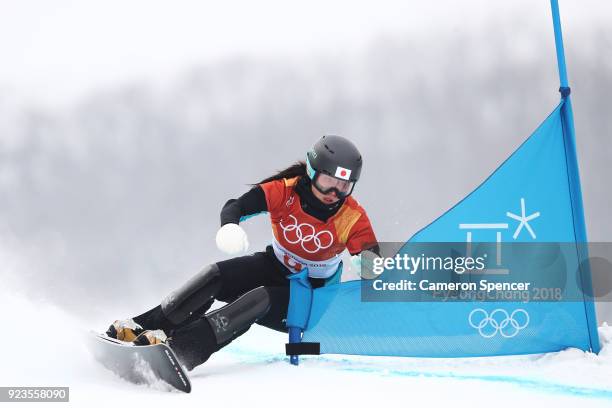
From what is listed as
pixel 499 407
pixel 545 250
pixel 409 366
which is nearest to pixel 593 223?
pixel 545 250

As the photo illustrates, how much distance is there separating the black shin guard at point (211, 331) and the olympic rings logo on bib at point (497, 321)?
3.64ft

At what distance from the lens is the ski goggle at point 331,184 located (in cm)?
357

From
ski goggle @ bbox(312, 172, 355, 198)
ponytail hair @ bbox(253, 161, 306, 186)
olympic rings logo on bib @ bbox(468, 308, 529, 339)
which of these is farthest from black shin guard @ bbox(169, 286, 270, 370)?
olympic rings logo on bib @ bbox(468, 308, 529, 339)

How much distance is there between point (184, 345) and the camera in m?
3.10

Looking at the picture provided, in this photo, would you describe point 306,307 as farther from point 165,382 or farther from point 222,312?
point 165,382

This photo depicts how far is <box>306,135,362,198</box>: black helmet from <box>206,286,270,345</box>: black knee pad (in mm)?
643

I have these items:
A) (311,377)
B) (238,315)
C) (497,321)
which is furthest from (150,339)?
(497,321)

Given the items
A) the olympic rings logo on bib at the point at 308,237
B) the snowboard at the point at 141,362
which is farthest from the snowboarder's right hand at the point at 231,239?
the snowboard at the point at 141,362

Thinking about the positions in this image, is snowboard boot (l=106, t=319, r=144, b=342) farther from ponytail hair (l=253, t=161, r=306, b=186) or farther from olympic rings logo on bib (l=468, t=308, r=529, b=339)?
olympic rings logo on bib (l=468, t=308, r=529, b=339)

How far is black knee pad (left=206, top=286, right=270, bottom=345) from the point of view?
316cm

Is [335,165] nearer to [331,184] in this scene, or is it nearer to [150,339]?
[331,184]

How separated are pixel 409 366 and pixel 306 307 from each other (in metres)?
0.57

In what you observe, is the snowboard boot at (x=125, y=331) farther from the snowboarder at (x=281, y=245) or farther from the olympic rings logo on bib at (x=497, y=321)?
the olympic rings logo on bib at (x=497, y=321)

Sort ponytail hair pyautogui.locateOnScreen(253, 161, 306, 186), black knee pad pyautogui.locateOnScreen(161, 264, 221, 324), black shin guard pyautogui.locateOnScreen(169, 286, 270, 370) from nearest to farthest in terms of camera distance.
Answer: black shin guard pyautogui.locateOnScreen(169, 286, 270, 370) → black knee pad pyautogui.locateOnScreen(161, 264, 221, 324) → ponytail hair pyautogui.locateOnScreen(253, 161, 306, 186)
